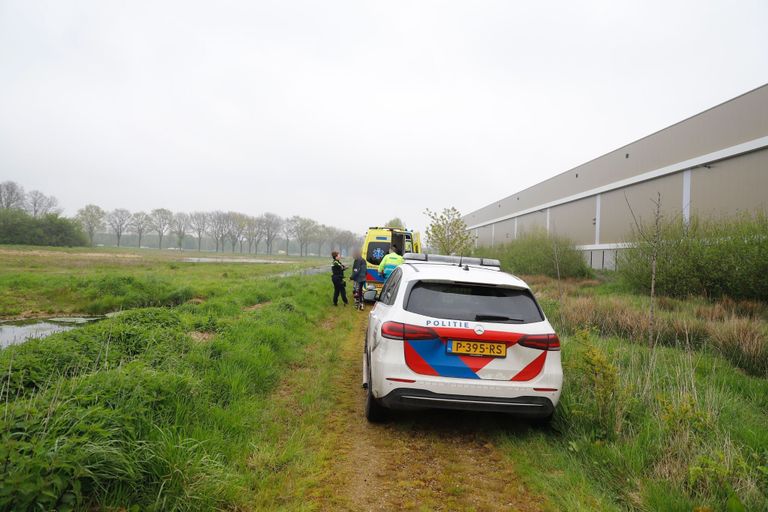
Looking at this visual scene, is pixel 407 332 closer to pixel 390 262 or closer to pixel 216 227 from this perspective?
pixel 390 262

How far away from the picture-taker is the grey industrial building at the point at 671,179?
50.6 ft

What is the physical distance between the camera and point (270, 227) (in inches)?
4660

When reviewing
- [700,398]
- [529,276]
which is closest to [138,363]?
[700,398]

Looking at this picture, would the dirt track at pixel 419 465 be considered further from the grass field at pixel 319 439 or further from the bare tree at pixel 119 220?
the bare tree at pixel 119 220

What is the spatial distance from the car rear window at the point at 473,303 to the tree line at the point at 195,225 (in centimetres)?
8515

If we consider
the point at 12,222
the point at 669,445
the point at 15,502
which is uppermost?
the point at 12,222

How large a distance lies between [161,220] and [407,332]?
116580 mm

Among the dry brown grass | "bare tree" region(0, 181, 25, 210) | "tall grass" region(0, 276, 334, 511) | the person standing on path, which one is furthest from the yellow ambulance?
"bare tree" region(0, 181, 25, 210)

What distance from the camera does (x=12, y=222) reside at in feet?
179

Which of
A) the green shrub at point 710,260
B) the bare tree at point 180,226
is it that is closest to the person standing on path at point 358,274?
the green shrub at point 710,260

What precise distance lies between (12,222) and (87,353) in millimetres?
69661

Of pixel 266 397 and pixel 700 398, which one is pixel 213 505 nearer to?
pixel 266 397

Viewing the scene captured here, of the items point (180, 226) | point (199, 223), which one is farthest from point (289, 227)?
point (180, 226)

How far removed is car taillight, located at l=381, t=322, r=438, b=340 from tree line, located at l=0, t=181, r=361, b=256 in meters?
85.4
